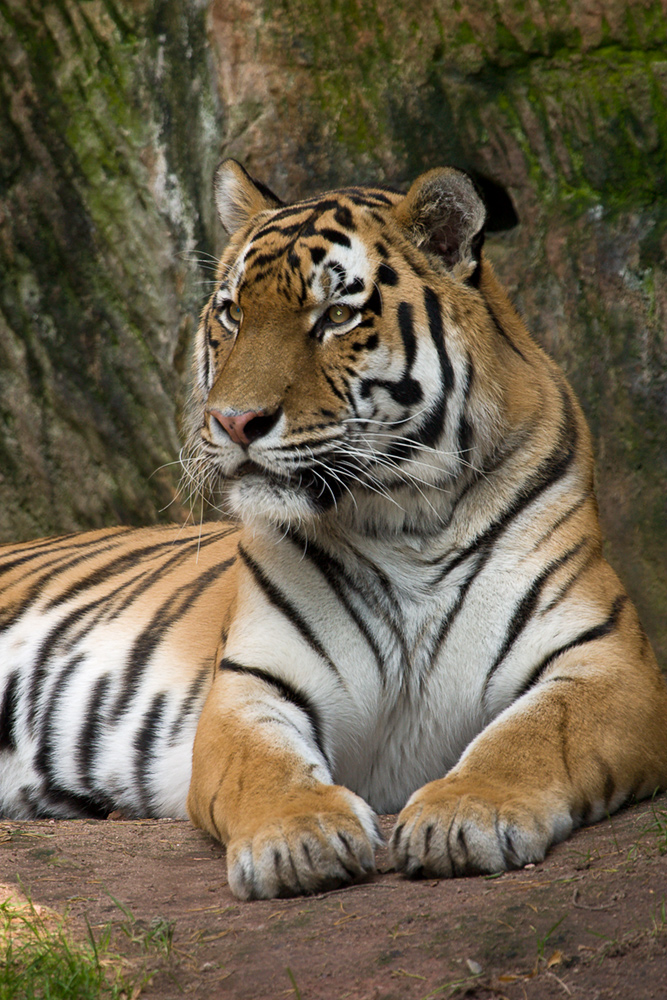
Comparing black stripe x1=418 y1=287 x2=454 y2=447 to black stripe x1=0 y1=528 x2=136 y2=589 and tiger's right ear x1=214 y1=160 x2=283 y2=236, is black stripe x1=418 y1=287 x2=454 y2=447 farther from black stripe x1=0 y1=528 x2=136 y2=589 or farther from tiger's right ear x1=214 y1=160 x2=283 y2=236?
black stripe x1=0 y1=528 x2=136 y2=589

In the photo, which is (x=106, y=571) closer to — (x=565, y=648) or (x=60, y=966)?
(x=565, y=648)

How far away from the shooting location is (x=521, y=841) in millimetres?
2113

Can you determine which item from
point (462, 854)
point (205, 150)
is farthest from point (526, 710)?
point (205, 150)

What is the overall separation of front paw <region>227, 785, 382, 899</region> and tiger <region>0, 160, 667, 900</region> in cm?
8

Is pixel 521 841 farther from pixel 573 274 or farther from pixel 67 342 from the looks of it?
pixel 67 342

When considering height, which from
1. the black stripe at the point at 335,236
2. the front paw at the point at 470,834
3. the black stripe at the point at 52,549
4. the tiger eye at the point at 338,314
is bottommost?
the front paw at the point at 470,834

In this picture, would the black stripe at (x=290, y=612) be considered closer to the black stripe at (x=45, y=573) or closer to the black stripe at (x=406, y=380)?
the black stripe at (x=406, y=380)

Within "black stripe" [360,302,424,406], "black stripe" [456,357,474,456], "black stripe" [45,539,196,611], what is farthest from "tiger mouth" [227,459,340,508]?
"black stripe" [45,539,196,611]

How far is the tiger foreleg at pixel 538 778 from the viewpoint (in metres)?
2.11

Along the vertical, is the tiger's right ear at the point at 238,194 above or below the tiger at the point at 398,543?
above

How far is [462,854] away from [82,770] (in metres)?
1.74

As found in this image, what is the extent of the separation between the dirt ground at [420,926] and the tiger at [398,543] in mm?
173

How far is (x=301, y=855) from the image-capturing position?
6.93ft

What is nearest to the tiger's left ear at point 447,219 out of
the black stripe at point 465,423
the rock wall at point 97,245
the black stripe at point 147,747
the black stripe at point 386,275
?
the black stripe at point 386,275
